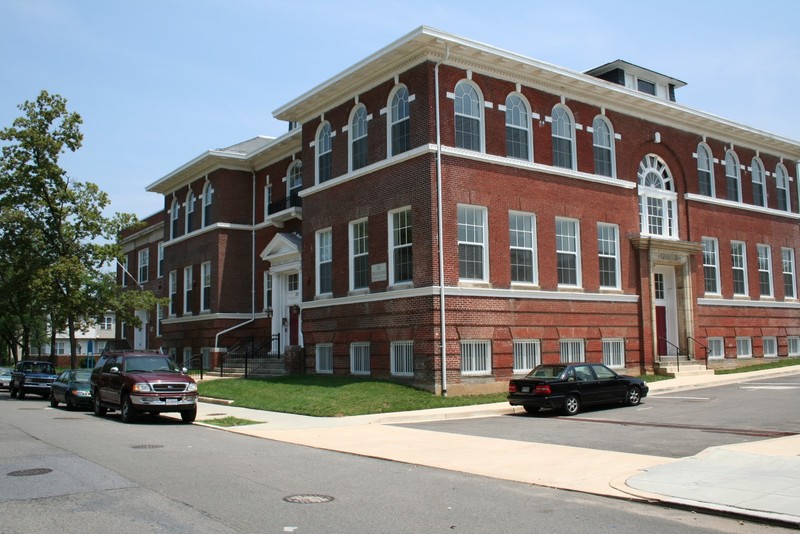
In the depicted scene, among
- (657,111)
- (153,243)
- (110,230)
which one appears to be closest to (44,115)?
(110,230)

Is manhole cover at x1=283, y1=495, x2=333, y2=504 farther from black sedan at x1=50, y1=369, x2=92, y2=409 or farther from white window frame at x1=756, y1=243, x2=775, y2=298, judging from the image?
white window frame at x1=756, y1=243, x2=775, y2=298

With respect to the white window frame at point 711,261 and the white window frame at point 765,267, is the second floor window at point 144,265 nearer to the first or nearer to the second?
the white window frame at point 711,261

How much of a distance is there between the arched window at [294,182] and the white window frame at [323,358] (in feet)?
28.1

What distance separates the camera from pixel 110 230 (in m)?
33.4

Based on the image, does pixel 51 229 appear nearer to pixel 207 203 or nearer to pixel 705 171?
pixel 207 203

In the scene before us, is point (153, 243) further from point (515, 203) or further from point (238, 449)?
point (238, 449)

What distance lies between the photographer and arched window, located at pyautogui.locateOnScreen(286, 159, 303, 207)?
33.6m

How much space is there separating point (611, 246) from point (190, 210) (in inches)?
912

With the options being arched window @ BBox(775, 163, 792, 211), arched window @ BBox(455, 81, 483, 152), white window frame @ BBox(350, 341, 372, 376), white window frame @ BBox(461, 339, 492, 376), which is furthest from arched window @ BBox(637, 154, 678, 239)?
white window frame @ BBox(350, 341, 372, 376)

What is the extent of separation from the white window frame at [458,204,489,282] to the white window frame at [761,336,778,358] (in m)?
16.6

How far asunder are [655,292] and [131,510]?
2596cm

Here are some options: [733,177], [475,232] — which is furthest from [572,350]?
[733,177]

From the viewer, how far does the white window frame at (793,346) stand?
1353 inches

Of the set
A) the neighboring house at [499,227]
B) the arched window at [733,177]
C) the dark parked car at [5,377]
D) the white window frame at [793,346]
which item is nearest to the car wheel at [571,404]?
the neighboring house at [499,227]
